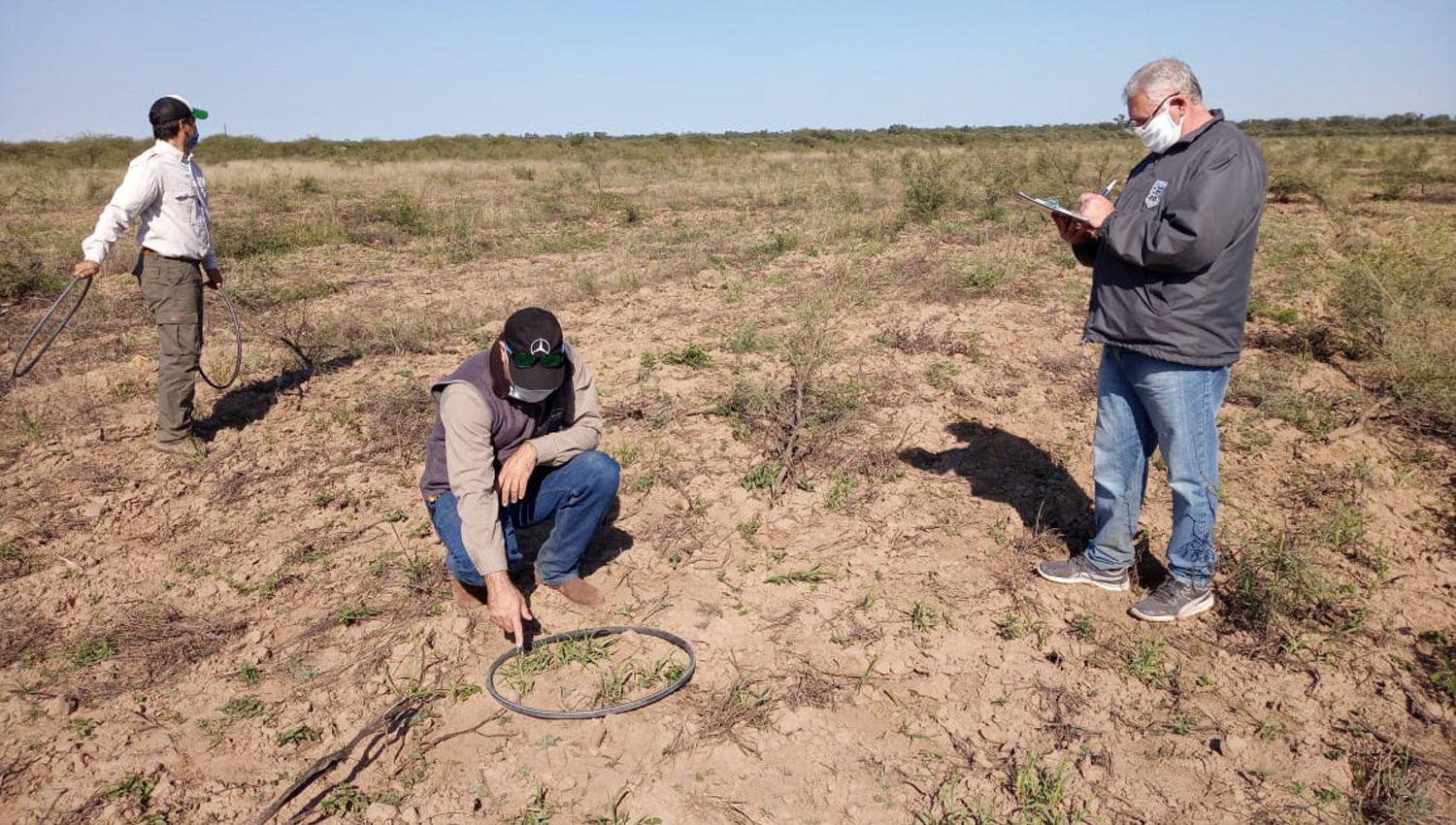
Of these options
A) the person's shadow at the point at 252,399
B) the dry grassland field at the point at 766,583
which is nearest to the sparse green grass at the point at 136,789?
the dry grassland field at the point at 766,583

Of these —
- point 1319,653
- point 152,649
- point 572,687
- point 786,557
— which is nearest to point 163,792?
point 152,649

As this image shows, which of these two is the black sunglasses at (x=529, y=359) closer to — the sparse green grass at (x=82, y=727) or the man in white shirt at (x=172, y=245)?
the sparse green grass at (x=82, y=727)

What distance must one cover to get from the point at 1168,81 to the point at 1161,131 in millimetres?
160

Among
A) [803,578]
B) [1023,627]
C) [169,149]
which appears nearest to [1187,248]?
[1023,627]

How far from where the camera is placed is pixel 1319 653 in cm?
304

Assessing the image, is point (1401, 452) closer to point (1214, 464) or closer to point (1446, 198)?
point (1214, 464)

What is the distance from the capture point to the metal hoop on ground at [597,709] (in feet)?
9.16

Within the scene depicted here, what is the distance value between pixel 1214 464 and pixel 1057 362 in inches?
121

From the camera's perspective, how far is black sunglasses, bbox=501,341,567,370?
285 centimetres

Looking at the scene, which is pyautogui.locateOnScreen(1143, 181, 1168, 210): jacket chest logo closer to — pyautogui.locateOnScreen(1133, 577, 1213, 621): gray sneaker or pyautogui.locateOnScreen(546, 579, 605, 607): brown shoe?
pyautogui.locateOnScreen(1133, 577, 1213, 621): gray sneaker

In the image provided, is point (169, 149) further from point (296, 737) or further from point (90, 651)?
point (296, 737)

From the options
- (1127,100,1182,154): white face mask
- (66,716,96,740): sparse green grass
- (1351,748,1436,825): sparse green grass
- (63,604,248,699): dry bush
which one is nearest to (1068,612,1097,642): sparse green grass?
(1351,748,1436,825): sparse green grass

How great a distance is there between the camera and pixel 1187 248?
265 centimetres

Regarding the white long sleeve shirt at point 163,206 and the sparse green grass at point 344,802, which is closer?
the sparse green grass at point 344,802
